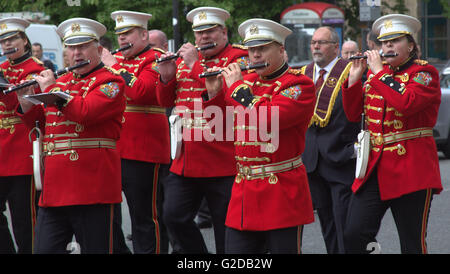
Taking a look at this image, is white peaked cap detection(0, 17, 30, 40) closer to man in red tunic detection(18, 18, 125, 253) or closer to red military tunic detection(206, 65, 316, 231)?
man in red tunic detection(18, 18, 125, 253)

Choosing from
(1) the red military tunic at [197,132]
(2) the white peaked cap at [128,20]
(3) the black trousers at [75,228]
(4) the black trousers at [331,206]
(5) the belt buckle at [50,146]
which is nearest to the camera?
(3) the black trousers at [75,228]

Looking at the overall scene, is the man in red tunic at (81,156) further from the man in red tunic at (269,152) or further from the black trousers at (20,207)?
the black trousers at (20,207)

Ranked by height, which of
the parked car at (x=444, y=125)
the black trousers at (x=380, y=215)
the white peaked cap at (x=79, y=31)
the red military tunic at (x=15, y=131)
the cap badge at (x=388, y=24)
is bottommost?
the parked car at (x=444, y=125)

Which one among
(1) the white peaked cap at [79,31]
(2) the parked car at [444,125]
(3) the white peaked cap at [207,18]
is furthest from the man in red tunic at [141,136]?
(2) the parked car at [444,125]

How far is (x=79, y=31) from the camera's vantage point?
6074mm

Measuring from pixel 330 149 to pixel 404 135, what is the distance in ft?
4.92

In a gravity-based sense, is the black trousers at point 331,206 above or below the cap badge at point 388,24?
below

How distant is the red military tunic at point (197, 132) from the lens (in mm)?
6836

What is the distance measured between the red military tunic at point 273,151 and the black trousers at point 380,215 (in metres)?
0.66

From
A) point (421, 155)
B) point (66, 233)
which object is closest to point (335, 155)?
point (421, 155)

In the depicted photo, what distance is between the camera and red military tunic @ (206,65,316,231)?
17.9 ft

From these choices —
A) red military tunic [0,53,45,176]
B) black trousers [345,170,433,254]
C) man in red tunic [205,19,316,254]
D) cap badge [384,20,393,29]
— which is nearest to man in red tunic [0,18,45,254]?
red military tunic [0,53,45,176]
